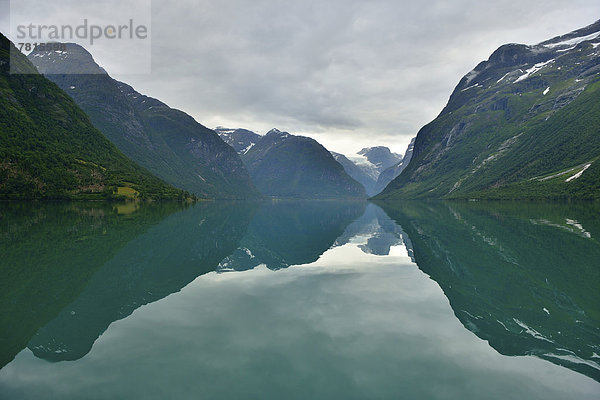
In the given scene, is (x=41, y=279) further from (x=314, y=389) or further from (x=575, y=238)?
(x=575, y=238)

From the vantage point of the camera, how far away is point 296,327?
13.6 m

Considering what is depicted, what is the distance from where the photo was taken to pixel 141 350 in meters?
11.2

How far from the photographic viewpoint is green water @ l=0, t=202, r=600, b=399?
9203 millimetres

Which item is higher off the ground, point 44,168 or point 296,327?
point 44,168

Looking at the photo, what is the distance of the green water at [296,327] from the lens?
920 centimetres

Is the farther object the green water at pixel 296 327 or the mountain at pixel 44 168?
the mountain at pixel 44 168

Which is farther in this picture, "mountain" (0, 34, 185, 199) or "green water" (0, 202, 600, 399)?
"mountain" (0, 34, 185, 199)

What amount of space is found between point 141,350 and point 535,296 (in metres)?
20.4

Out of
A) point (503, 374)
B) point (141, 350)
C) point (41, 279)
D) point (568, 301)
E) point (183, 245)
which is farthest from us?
point (183, 245)

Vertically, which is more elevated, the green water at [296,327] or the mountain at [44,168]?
the mountain at [44,168]

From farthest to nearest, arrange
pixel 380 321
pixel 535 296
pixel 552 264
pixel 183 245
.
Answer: pixel 183 245
pixel 552 264
pixel 535 296
pixel 380 321

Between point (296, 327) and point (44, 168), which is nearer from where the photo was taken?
point (296, 327)

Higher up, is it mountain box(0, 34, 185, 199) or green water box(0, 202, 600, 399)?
mountain box(0, 34, 185, 199)

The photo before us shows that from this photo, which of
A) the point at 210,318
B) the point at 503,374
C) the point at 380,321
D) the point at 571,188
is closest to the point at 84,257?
the point at 210,318
